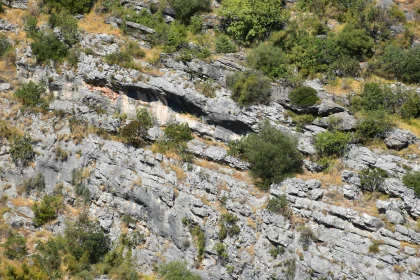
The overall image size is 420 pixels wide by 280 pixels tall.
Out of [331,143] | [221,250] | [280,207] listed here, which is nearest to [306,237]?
[280,207]

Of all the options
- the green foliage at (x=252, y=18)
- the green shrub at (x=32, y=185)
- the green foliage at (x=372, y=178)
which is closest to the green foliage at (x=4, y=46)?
the green shrub at (x=32, y=185)

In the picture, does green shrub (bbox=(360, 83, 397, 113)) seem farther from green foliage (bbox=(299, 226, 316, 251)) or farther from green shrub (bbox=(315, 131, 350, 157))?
green foliage (bbox=(299, 226, 316, 251))

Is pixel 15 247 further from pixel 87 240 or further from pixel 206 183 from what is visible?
pixel 206 183

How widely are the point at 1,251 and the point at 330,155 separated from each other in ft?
57.7

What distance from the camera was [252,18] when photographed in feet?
101

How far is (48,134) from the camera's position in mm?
27656

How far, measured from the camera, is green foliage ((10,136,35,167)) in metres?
27.0

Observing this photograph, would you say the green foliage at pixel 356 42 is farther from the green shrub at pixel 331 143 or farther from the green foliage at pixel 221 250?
the green foliage at pixel 221 250

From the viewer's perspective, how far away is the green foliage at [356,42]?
29078mm

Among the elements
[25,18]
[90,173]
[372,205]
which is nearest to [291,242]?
[372,205]

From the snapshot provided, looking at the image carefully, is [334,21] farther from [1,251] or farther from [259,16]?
[1,251]

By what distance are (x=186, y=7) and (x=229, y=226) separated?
1568cm

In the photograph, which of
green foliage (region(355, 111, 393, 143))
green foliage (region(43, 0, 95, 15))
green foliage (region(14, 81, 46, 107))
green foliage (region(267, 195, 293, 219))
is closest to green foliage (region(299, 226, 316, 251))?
green foliage (region(267, 195, 293, 219))

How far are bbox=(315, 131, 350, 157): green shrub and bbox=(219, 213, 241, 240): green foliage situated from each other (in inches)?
228
